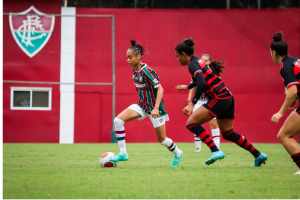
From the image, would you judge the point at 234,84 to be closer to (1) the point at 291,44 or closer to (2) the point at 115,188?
(1) the point at 291,44

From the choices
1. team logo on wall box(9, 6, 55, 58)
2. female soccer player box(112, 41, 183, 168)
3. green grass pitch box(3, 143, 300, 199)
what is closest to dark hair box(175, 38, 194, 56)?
female soccer player box(112, 41, 183, 168)

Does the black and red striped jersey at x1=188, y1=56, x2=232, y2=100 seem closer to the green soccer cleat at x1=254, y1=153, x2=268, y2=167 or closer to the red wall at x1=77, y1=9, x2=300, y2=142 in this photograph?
the green soccer cleat at x1=254, y1=153, x2=268, y2=167

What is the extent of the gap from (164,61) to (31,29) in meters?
4.04

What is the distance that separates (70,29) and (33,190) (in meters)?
14.7

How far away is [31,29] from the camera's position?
23.6 meters

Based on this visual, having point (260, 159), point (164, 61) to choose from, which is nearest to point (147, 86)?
point (260, 159)

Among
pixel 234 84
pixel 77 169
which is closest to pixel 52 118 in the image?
pixel 234 84

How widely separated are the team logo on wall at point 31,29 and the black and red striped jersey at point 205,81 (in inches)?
459

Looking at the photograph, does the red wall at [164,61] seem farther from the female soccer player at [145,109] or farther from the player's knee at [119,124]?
the player's knee at [119,124]

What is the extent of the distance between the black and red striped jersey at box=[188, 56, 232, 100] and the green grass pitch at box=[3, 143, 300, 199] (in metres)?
1.17

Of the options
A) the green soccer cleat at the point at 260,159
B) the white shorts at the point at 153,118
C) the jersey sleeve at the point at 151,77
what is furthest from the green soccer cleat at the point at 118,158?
the green soccer cleat at the point at 260,159

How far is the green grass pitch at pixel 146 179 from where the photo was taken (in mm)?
9250

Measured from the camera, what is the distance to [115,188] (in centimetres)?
976

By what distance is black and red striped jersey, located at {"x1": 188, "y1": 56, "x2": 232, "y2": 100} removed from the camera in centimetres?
1212
